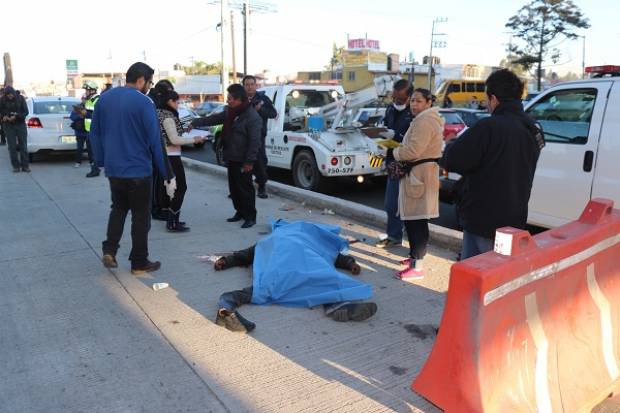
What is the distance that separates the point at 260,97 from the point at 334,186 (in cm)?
245

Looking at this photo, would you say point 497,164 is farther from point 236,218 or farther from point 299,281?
point 236,218

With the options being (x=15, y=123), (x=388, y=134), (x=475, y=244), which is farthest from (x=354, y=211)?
(x=15, y=123)

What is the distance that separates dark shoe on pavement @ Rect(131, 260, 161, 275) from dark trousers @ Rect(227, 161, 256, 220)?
1807 millimetres

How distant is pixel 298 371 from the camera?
3.21 meters

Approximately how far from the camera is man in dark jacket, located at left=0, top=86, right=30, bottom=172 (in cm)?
1056

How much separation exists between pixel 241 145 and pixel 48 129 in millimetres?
7550

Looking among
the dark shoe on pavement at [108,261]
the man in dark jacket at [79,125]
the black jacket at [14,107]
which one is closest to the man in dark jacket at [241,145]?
the dark shoe on pavement at [108,261]

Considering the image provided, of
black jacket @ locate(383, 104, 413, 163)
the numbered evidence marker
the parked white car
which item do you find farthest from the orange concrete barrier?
the parked white car

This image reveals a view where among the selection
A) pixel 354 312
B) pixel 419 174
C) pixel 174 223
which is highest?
pixel 419 174

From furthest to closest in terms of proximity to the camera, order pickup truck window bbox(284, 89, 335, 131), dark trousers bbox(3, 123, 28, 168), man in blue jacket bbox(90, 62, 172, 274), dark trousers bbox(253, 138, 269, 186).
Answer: dark trousers bbox(3, 123, 28, 168) < pickup truck window bbox(284, 89, 335, 131) < dark trousers bbox(253, 138, 269, 186) < man in blue jacket bbox(90, 62, 172, 274)

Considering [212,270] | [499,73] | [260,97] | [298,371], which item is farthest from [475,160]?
[260,97]

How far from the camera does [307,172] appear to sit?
30.1 ft

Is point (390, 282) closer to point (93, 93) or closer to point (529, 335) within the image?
point (529, 335)

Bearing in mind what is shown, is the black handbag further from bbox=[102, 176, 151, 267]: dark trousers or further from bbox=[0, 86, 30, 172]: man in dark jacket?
bbox=[0, 86, 30, 172]: man in dark jacket
